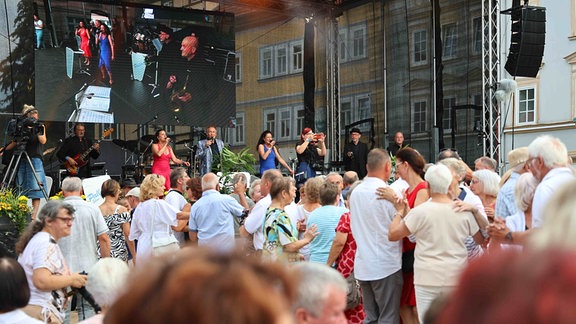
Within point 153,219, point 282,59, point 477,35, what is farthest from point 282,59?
point 153,219

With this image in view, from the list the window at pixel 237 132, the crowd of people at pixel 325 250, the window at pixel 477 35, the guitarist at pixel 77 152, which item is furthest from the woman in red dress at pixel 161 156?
the window at pixel 477 35

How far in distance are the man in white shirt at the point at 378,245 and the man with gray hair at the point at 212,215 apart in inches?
68.4

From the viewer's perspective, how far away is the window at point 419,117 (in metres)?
17.2

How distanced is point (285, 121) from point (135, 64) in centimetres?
391

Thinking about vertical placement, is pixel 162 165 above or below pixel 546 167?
below

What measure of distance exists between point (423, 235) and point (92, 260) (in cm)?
303

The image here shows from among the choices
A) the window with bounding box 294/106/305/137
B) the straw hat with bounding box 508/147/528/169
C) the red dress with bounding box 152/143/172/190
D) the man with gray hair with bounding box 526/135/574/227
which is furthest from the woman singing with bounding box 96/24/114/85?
the man with gray hair with bounding box 526/135/574/227

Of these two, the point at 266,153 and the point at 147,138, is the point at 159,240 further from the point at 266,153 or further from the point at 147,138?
the point at 147,138

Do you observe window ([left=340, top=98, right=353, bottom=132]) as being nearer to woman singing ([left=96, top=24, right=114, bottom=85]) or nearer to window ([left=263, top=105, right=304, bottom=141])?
window ([left=263, top=105, right=304, bottom=141])

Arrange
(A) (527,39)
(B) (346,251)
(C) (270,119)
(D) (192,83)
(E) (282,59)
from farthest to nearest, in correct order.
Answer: (C) (270,119)
(E) (282,59)
(D) (192,83)
(A) (527,39)
(B) (346,251)

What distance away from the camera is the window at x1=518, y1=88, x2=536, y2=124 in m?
27.2

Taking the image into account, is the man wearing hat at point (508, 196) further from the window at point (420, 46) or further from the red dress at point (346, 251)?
the window at point (420, 46)

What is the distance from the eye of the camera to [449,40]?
16969 millimetres

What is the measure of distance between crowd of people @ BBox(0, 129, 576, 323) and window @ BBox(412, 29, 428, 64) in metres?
7.86
